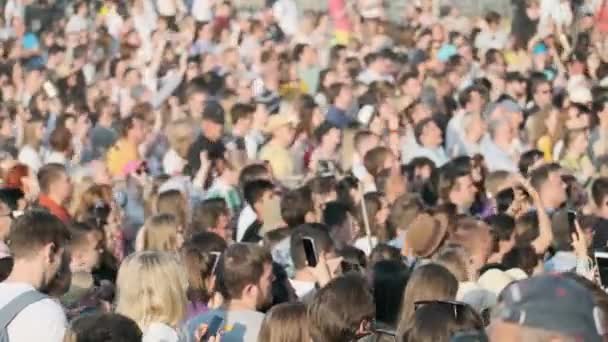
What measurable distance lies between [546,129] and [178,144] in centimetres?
431

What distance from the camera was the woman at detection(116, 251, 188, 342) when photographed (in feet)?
21.0

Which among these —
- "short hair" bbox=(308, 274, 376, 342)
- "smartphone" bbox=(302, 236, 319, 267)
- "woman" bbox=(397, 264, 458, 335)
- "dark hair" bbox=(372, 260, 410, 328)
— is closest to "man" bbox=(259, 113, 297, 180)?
"smartphone" bbox=(302, 236, 319, 267)

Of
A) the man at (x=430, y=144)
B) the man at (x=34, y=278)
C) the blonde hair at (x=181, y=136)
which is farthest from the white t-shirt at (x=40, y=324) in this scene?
the man at (x=430, y=144)

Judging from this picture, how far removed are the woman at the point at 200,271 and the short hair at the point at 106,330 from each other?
6.61 ft

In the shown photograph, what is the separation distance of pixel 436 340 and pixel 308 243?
8.49 ft

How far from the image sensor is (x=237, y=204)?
11.7 m

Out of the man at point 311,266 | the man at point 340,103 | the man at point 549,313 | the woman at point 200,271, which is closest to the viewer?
the man at point 549,313

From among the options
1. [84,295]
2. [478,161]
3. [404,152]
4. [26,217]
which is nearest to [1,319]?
[26,217]

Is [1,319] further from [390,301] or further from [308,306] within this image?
[390,301]

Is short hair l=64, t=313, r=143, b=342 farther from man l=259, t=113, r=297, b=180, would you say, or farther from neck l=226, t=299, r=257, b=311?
man l=259, t=113, r=297, b=180

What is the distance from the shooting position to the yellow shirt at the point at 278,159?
532 inches

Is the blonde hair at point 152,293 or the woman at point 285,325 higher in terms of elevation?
the blonde hair at point 152,293

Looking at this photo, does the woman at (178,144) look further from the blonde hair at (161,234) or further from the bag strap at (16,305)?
the bag strap at (16,305)

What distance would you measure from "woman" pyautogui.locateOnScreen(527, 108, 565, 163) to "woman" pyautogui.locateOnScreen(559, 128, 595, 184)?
440mm
